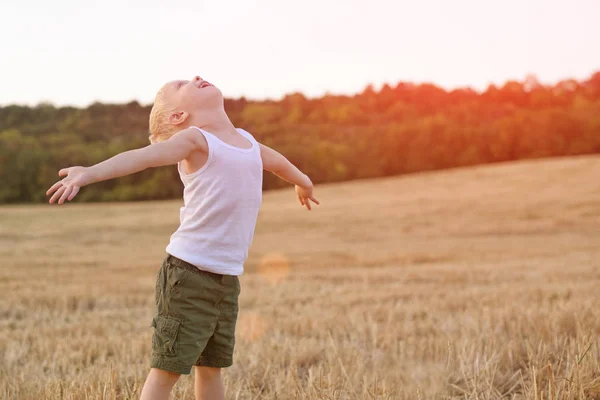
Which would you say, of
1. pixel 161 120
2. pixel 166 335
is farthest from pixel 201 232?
pixel 161 120

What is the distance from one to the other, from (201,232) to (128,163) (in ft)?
1.56

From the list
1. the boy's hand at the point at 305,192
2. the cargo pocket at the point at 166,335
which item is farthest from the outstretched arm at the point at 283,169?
the cargo pocket at the point at 166,335

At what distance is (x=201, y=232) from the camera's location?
113 inches

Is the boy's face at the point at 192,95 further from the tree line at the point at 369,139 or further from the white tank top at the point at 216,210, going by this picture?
the tree line at the point at 369,139

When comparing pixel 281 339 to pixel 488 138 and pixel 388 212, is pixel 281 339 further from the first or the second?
pixel 488 138

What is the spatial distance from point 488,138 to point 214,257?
42923 millimetres

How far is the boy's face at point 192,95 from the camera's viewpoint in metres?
2.96

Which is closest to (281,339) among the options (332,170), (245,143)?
(245,143)

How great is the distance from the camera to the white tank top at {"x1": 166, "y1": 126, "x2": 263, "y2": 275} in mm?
2852

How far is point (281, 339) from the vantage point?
16.4 ft

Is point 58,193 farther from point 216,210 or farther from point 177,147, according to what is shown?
point 216,210

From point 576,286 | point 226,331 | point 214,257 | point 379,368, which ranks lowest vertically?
point 576,286

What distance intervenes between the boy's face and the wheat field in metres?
1.34

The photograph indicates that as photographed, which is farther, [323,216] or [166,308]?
[323,216]
